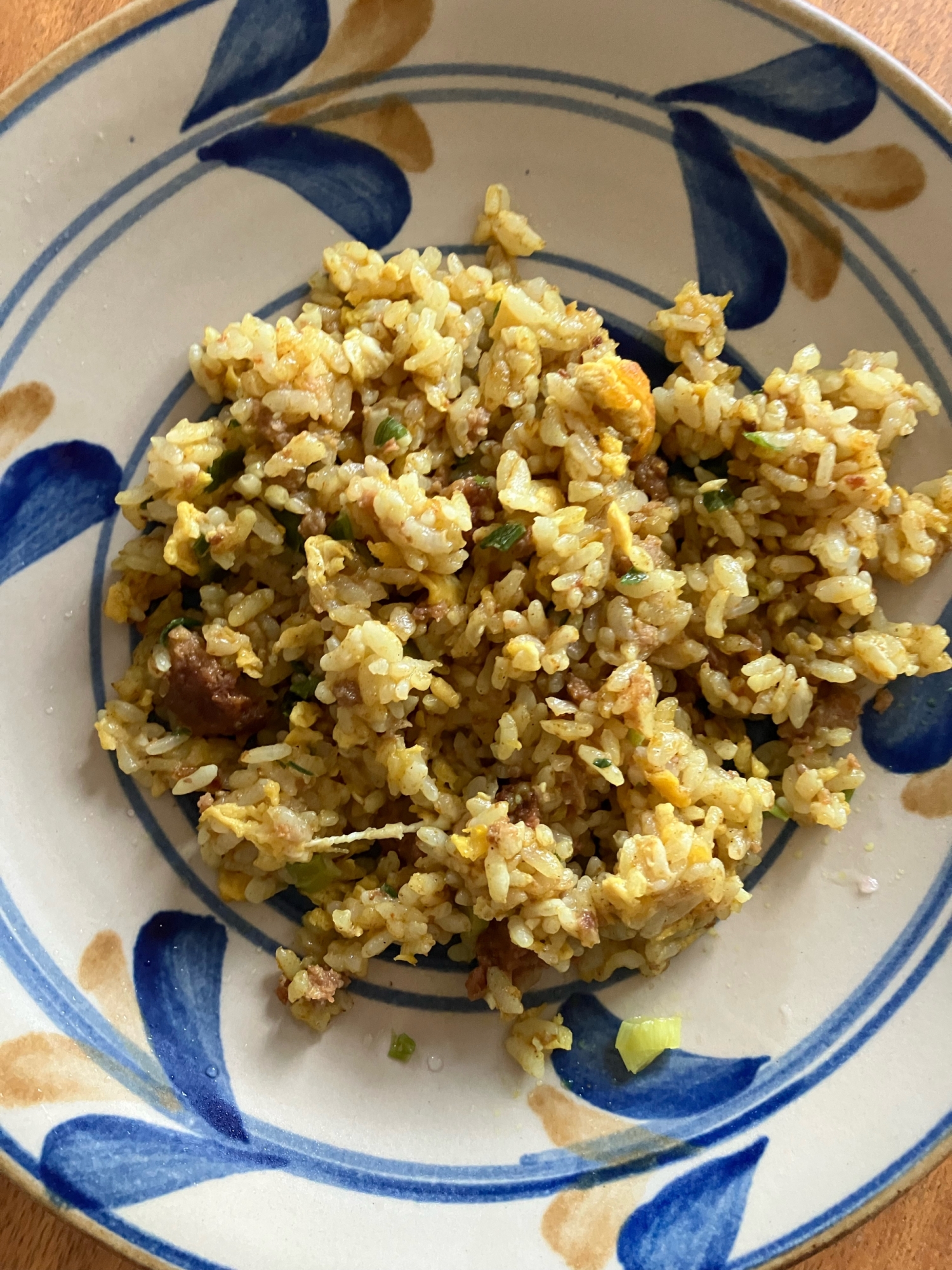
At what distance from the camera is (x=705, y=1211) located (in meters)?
2.21

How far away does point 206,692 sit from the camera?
225 centimetres

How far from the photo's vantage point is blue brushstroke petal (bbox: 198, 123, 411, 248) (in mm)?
2328

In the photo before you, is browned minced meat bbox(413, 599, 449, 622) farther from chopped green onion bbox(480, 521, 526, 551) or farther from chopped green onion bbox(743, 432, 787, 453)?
chopped green onion bbox(743, 432, 787, 453)

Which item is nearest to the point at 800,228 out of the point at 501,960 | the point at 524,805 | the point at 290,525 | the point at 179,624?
the point at 290,525

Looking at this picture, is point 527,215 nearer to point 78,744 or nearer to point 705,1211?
point 78,744

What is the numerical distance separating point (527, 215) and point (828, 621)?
124cm

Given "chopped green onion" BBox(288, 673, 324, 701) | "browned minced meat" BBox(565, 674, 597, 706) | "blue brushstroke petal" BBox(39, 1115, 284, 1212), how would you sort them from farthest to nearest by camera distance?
"chopped green onion" BBox(288, 673, 324, 701) < "browned minced meat" BBox(565, 674, 597, 706) < "blue brushstroke petal" BBox(39, 1115, 284, 1212)

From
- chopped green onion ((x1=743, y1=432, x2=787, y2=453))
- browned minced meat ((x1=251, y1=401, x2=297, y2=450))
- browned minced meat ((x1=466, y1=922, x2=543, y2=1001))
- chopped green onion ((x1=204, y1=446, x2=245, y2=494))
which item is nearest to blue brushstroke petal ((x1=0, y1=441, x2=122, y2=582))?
chopped green onion ((x1=204, y1=446, x2=245, y2=494))

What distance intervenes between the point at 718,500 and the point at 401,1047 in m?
1.52

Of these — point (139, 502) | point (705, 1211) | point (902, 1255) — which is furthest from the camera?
point (902, 1255)

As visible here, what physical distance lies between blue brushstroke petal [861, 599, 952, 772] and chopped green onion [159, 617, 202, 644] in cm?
164

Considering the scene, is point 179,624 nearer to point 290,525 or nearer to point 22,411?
point 290,525

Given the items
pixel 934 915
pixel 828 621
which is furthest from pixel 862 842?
pixel 828 621

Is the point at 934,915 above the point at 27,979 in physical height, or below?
above
